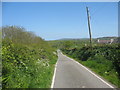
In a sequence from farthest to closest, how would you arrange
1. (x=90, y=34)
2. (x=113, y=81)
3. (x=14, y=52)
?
(x=90, y=34) < (x=113, y=81) < (x=14, y=52)

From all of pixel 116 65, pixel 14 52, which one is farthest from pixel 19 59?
pixel 116 65

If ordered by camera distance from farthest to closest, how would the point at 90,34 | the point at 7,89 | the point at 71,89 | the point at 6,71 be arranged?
the point at 90,34
the point at 71,89
the point at 6,71
the point at 7,89

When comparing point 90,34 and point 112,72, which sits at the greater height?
point 90,34

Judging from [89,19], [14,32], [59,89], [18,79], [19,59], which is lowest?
[59,89]

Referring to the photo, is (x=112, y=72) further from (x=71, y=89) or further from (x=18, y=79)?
(x=18, y=79)

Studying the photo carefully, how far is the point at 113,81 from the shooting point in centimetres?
1184

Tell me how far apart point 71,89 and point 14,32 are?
22.9ft

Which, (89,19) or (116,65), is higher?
(89,19)

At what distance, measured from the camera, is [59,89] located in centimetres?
1045

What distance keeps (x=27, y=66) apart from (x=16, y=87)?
3164mm

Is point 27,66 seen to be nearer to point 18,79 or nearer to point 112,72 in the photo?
point 18,79

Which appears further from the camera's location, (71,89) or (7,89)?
(71,89)

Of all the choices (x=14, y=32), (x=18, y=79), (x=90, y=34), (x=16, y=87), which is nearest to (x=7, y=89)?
(x=16, y=87)

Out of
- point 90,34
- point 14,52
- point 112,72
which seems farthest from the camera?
point 90,34
